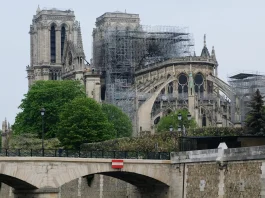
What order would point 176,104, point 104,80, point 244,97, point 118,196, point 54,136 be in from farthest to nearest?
point 104,80 < point 176,104 < point 244,97 < point 54,136 < point 118,196

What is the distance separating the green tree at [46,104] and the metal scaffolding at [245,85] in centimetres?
1849

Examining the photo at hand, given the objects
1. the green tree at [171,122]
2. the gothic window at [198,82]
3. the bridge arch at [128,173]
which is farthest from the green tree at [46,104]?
the bridge arch at [128,173]

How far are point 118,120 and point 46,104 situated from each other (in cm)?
899

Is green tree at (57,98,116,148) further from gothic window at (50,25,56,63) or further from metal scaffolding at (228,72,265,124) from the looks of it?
gothic window at (50,25,56,63)

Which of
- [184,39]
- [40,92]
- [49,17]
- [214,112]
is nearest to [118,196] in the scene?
[40,92]

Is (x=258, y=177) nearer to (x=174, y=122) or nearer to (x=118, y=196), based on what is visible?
(x=118, y=196)

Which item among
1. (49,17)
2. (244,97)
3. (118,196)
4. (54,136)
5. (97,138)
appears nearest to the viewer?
(118,196)

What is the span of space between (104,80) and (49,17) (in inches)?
1050

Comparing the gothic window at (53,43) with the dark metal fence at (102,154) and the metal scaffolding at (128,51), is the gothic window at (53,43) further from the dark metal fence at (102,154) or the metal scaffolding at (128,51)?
the dark metal fence at (102,154)

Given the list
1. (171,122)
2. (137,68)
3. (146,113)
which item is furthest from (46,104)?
(137,68)

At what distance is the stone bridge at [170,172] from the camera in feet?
161

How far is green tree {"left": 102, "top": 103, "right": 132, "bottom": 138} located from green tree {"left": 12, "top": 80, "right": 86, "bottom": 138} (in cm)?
371

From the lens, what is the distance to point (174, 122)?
109750mm

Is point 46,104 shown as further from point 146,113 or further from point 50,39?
point 50,39
